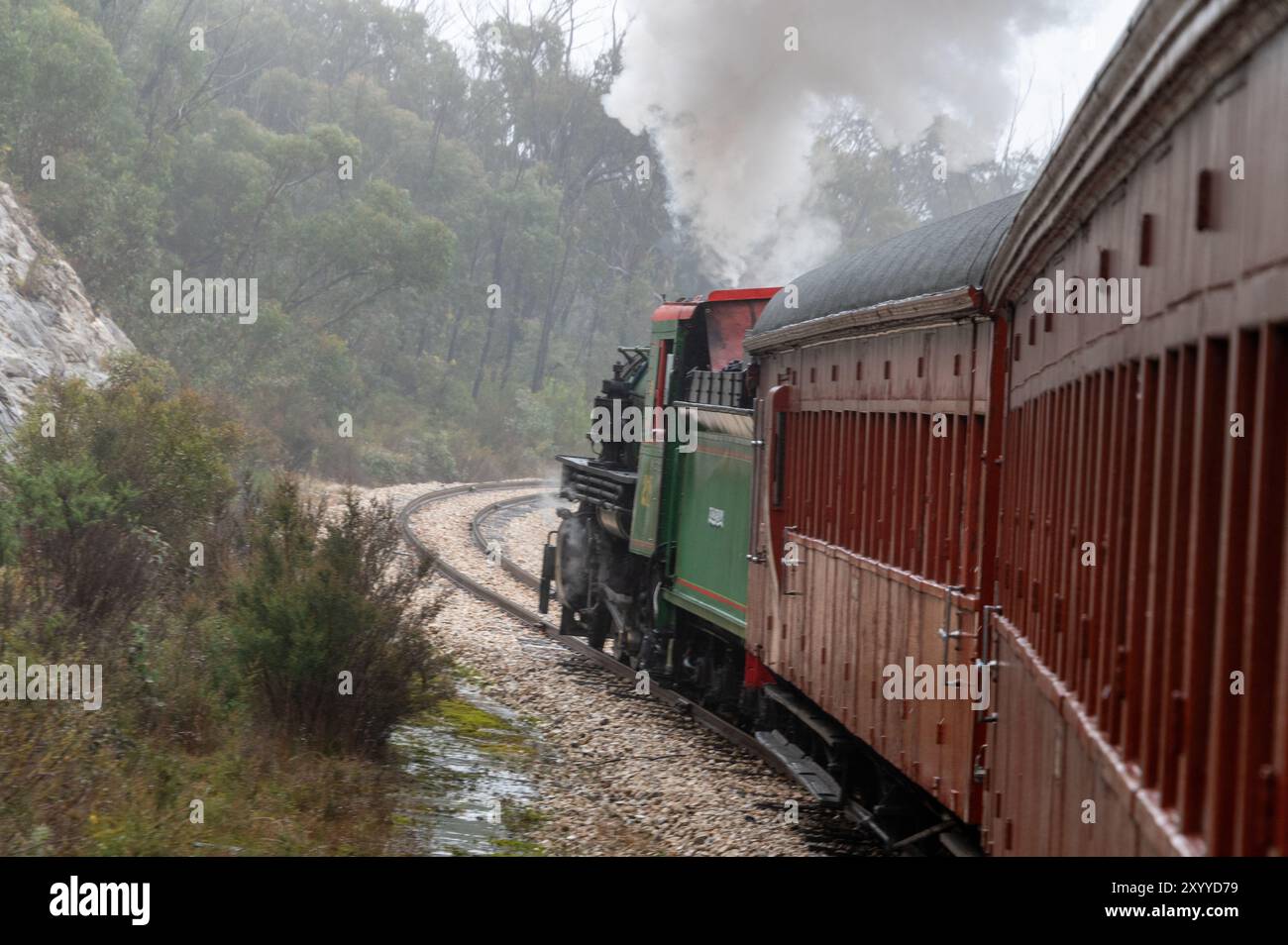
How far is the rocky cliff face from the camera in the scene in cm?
1966

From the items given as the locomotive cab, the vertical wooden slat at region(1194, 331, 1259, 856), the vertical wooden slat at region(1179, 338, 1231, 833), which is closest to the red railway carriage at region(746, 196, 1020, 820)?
the locomotive cab

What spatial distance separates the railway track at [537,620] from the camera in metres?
9.11

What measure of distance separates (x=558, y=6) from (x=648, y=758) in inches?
1967

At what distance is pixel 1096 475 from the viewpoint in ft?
12.6

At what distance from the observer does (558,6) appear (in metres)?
56.3

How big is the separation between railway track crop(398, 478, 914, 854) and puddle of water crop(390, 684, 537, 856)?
1.48 m

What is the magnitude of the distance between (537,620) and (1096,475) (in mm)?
14140

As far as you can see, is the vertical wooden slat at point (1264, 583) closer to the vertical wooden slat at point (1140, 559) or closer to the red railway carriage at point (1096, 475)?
the red railway carriage at point (1096, 475)

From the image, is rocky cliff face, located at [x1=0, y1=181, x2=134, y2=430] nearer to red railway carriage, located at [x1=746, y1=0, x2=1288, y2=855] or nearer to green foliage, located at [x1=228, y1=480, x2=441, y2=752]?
green foliage, located at [x1=228, y1=480, x2=441, y2=752]

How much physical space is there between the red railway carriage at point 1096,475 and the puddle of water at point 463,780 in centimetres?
234

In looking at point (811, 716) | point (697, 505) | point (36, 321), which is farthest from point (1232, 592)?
point (36, 321)

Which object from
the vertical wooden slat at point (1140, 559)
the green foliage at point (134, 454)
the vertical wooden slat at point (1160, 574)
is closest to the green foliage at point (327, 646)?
the green foliage at point (134, 454)
